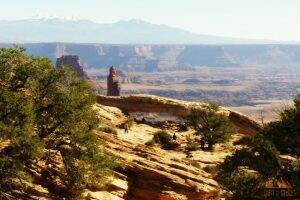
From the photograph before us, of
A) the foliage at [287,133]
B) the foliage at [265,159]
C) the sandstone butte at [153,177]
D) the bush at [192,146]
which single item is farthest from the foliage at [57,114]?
the bush at [192,146]

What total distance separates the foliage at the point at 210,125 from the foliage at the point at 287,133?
99.4ft

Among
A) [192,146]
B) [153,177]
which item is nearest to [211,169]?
[153,177]

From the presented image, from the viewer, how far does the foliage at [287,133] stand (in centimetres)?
3456

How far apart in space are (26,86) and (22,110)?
5179 millimetres

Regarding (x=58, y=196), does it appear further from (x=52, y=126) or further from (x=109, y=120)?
(x=109, y=120)

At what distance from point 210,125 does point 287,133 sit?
33480mm

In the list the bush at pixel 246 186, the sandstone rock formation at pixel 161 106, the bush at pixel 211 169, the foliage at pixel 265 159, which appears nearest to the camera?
the foliage at pixel 265 159

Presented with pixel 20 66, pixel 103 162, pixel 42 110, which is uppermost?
pixel 20 66

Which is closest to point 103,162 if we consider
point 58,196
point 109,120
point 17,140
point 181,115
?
point 58,196

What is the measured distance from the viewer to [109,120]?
74.3 metres

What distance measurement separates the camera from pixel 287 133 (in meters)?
35.3

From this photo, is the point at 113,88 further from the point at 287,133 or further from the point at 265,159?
the point at 265,159

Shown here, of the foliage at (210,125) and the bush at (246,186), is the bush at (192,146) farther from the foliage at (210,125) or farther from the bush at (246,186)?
the bush at (246,186)

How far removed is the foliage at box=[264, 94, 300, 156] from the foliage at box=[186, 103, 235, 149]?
3029 cm
